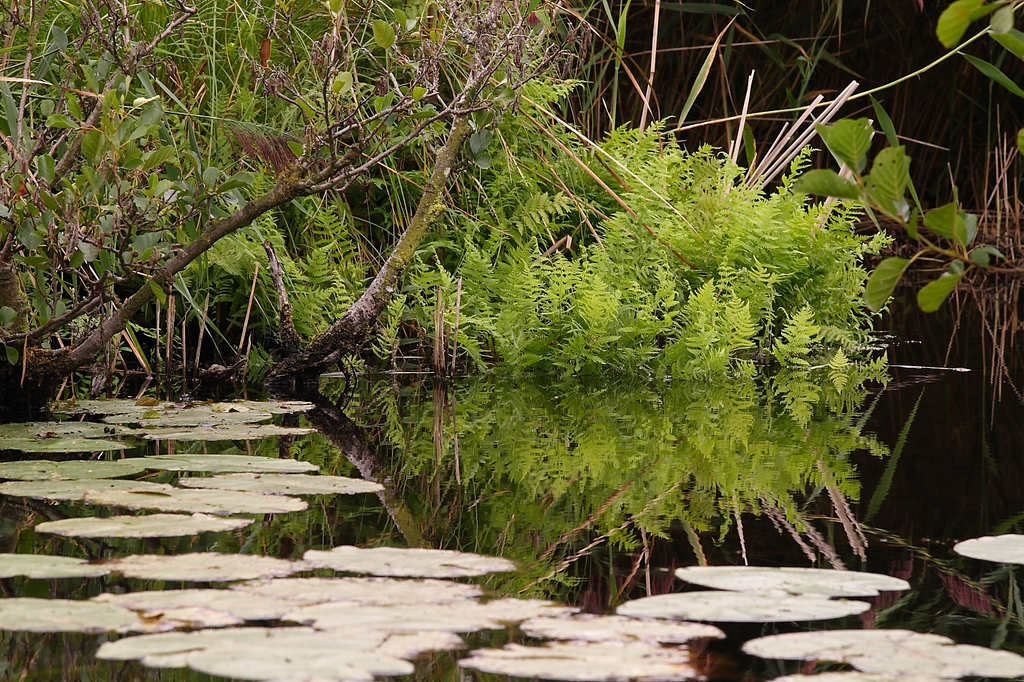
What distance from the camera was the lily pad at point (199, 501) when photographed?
1.95 meters

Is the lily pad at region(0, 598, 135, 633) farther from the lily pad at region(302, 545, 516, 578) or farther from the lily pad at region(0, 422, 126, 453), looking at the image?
the lily pad at region(0, 422, 126, 453)

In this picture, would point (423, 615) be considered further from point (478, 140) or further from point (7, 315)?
point (478, 140)

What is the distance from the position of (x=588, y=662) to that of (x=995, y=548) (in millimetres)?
778

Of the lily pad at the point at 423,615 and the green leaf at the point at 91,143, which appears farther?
the green leaf at the point at 91,143

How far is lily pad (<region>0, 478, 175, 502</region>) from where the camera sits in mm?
2023

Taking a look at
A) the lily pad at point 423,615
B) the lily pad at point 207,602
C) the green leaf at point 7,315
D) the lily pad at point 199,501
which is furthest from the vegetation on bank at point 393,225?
the lily pad at point 423,615

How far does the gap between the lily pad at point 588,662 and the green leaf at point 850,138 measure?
62 cm

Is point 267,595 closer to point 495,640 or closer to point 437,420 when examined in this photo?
point 495,640

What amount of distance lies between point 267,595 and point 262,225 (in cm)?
242

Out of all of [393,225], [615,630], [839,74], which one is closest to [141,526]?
[615,630]

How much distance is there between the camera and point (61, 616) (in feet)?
4.61

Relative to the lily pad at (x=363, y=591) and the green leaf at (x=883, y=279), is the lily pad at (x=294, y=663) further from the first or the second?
the green leaf at (x=883, y=279)

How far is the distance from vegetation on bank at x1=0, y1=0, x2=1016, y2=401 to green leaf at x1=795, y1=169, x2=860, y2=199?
4.52 ft

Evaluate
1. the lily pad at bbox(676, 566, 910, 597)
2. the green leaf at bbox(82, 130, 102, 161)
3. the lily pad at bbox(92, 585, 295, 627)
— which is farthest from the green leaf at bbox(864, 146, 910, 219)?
the green leaf at bbox(82, 130, 102, 161)
